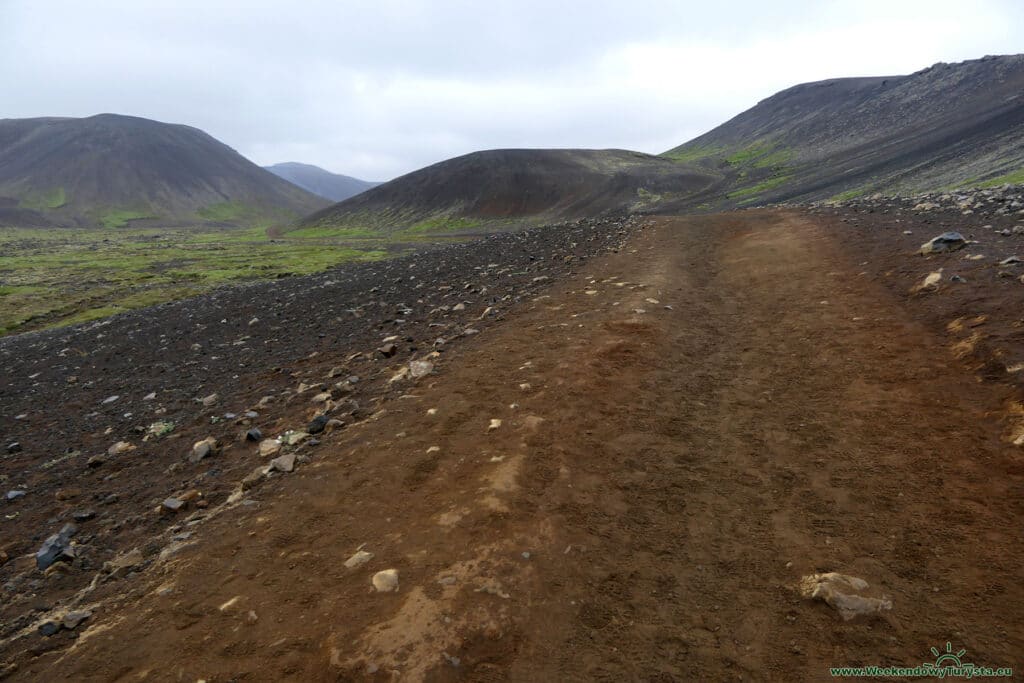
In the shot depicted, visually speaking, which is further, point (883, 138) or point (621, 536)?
point (883, 138)

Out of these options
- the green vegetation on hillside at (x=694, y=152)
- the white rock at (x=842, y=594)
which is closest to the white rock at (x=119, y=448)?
the white rock at (x=842, y=594)

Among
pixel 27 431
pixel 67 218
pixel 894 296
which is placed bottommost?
pixel 27 431

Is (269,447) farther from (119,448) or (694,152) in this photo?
(694,152)

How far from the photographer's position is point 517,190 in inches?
4616

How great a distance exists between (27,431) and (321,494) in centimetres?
1198

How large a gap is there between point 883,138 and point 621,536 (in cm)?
10151

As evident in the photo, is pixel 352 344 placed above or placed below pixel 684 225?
below

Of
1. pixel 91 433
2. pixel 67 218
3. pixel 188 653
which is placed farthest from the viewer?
pixel 67 218

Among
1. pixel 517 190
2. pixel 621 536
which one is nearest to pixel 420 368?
pixel 621 536

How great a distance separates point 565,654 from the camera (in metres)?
4.11

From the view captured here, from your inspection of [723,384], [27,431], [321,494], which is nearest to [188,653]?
[321,494]

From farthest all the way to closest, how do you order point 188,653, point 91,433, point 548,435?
point 91,433
point 548,435
point 188,653

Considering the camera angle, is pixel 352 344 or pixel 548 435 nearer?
pixel 548 435

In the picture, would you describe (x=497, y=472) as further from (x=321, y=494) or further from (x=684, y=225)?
(x=684, y=225)
